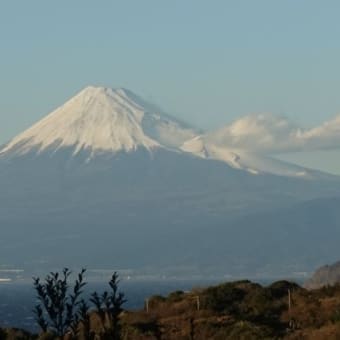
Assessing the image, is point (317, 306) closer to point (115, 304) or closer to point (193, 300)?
point (193, 300)

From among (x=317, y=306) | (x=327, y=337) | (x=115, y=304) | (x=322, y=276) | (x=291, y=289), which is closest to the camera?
(x=115, y=304)

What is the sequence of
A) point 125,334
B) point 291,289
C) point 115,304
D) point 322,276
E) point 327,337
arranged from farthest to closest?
point 322,276, point 291,289, point 125,334, point 327,337, point 115,304

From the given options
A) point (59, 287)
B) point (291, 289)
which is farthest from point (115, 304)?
point (291, 289)

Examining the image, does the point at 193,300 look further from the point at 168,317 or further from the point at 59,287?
the point at 59,287

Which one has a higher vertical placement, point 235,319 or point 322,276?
point 322,276

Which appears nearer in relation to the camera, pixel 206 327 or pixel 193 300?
pixel 206 327

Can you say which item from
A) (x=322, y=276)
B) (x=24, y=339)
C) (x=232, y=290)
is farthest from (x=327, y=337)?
(x=322, y=276)
